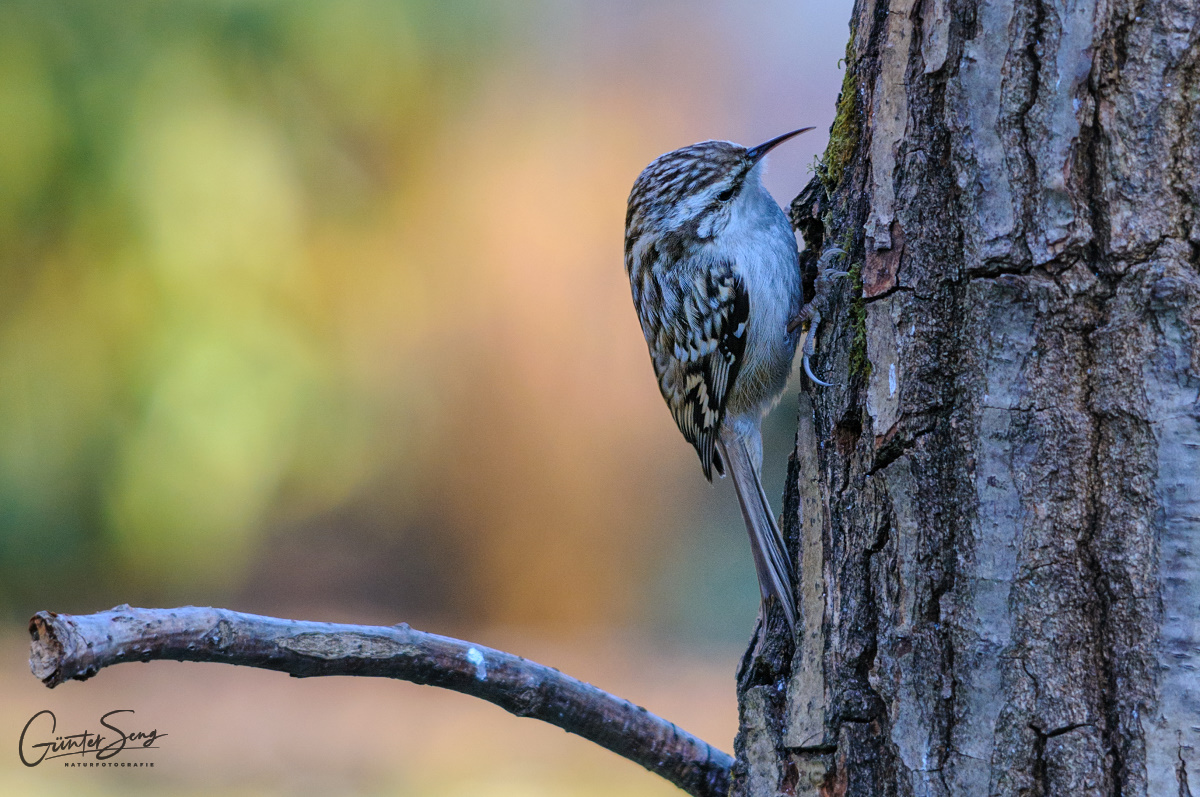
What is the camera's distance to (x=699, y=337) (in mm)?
3275

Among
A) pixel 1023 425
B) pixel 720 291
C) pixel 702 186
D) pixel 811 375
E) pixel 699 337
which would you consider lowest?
pixel 1023 425

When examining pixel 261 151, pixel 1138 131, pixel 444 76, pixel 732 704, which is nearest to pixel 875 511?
pixel 1138 131

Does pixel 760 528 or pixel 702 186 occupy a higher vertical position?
pixel 702 186

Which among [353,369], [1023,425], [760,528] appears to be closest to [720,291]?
[760,528]

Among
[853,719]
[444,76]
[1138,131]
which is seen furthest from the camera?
[444,76]

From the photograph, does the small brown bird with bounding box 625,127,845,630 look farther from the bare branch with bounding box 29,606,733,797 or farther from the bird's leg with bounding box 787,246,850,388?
the bare branch with bounding box 29,606,733,797

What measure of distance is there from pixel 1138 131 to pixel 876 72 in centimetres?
54

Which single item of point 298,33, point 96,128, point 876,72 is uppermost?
point 298,33

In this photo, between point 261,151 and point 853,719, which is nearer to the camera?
point 853,719

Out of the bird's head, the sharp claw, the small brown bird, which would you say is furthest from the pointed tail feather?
the bird's head

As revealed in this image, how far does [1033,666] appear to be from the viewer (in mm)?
1455

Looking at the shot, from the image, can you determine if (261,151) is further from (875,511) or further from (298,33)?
(875,511)

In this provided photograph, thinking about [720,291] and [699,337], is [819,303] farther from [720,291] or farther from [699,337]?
[699,337]

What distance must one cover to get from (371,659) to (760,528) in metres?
1.28
